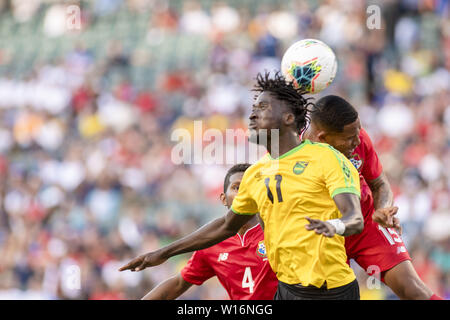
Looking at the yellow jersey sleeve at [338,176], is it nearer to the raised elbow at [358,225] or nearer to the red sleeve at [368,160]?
the raised elbow at [358,225]

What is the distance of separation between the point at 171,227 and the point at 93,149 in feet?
10.5

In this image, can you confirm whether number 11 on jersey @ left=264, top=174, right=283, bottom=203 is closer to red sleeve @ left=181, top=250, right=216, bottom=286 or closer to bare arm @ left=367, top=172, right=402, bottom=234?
bare arm @ left=367, top=172, right=402, bottom=234

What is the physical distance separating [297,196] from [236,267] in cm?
148

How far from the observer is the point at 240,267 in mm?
6152

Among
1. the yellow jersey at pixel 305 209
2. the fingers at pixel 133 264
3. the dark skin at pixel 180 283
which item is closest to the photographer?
the yellow jersey at pixel 305 209

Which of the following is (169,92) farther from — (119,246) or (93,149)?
(119,246)

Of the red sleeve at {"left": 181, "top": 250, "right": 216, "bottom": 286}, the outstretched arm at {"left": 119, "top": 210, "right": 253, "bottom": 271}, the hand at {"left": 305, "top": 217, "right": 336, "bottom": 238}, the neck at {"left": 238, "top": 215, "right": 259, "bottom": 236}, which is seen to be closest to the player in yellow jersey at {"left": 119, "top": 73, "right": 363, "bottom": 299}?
the outstretched arm at {"left": 119, "top": 210, "right": 253, "bottom": 271}

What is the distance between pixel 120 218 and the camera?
12.9 metres

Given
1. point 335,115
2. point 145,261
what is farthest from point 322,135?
point 145,261

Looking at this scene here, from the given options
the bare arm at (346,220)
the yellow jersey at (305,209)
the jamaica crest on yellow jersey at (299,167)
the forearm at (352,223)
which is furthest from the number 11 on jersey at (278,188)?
the forearm at (352,223)

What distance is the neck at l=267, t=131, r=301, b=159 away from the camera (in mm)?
5082

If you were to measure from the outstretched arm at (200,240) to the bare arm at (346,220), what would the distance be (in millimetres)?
930

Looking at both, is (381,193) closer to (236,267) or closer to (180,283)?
(236,267)

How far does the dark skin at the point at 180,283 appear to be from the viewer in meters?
6.25
